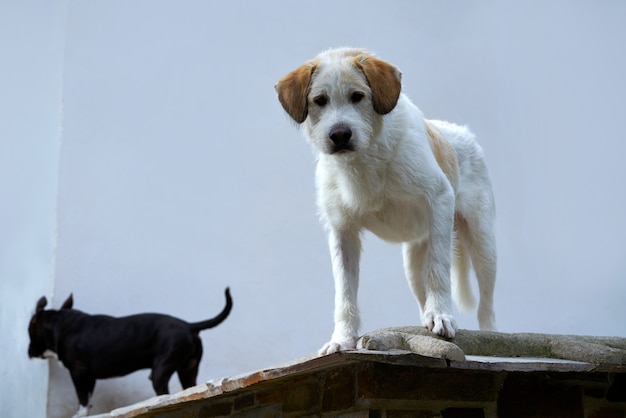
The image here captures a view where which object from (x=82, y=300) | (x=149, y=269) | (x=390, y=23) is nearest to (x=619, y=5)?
(x=390, y=23)

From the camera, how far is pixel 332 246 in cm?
385

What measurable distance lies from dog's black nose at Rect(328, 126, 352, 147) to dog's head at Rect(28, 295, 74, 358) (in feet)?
11.0

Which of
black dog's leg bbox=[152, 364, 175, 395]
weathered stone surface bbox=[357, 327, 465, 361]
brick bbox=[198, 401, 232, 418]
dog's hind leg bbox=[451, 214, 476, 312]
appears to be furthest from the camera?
black dog's leg bbox=[152, 364, 175, 395]

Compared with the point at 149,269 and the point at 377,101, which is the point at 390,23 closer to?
the point at 149,269

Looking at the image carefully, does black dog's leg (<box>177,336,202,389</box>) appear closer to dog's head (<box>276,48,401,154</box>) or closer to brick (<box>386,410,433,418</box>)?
dog's head (<box>276,48,401,154</box>)

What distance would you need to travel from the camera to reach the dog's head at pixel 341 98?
11.4 ft

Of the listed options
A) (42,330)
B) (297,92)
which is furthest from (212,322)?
(297,92)

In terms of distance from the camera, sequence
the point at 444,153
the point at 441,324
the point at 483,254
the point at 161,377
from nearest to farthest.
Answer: the point at 441,324
the point at 444,153
the point at 483,254
the point at 161,377

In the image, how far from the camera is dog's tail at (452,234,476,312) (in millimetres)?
4768

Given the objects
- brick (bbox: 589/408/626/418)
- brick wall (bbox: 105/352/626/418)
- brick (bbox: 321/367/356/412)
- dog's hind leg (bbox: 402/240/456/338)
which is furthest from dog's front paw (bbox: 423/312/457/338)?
brick (bbox: 589/408/626/418)

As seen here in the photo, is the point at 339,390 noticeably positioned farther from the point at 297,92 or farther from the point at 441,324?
the point at 297,92

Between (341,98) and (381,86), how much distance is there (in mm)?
150

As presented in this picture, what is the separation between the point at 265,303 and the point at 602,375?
3.44 meters

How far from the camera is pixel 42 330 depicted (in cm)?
626
